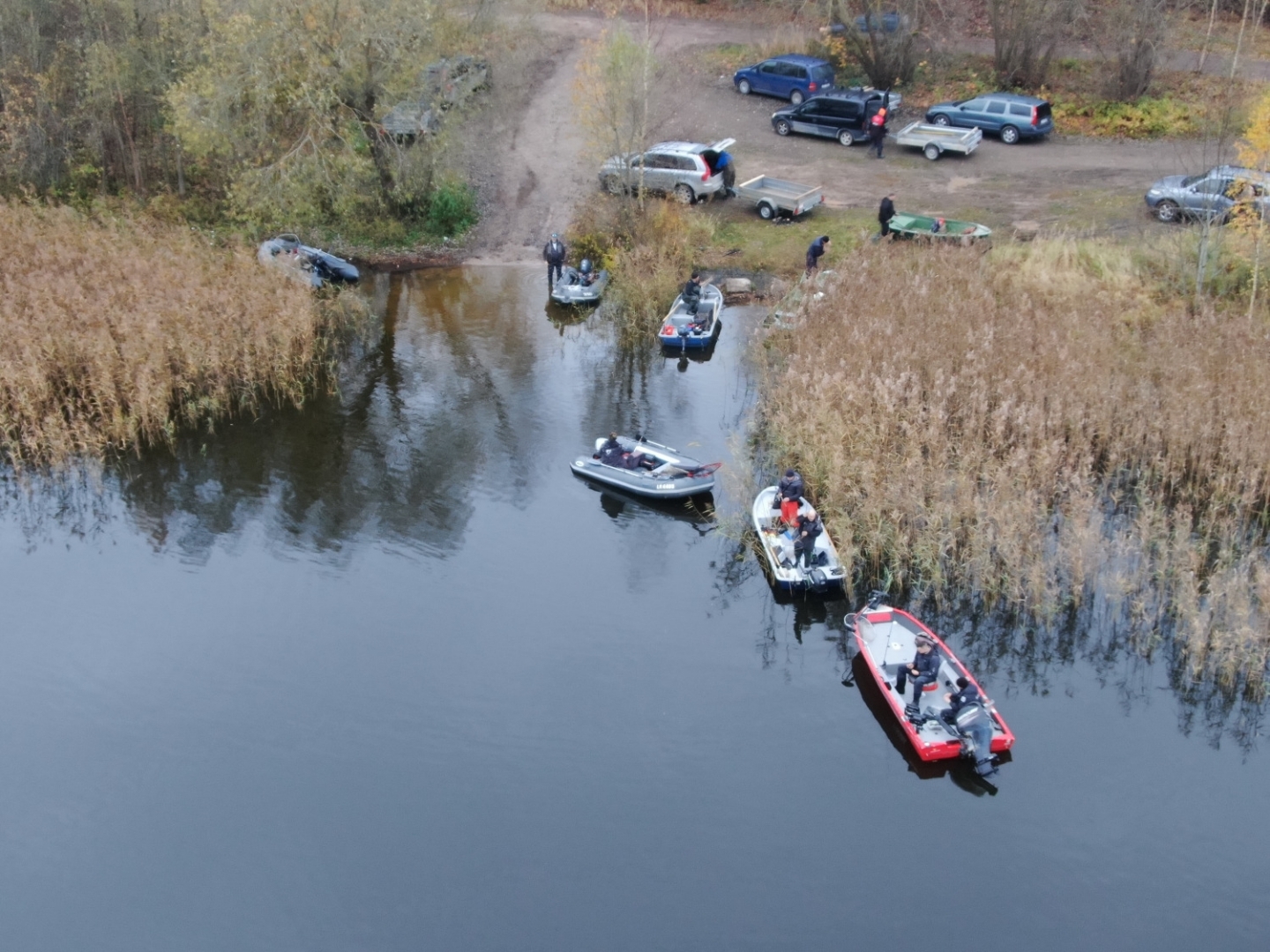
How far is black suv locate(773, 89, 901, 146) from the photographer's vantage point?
3288 centimetres

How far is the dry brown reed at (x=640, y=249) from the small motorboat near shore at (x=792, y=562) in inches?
345

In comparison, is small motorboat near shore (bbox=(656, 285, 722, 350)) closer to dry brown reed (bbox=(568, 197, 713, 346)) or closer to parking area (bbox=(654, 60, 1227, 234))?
dry brown reed (bbox=(568, 197, 713, 346))

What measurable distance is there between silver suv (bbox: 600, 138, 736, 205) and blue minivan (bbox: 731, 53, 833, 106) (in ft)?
24.0

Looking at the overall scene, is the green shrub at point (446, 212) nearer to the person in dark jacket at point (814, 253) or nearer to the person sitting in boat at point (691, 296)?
the person sitting in boat at point (691, 296)

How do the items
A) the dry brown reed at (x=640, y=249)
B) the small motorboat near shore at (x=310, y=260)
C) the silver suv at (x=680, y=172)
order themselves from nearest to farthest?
the dry brown reed at (x=640, y=249) → the small motorboat near shore at (x=310, y=260) → the silver suv at (x=680, y=172)

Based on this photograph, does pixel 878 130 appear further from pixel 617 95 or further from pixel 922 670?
pixel 922 670

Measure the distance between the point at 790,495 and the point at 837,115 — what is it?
19.3 meters

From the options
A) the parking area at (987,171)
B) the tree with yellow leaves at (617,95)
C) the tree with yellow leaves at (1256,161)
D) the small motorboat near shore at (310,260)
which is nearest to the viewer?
the tree with yellow leaves at (1256,161)

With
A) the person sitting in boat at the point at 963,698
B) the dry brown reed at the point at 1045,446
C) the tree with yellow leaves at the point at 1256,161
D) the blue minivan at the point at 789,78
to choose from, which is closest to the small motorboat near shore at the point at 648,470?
the dry brown reed at the point at 1045,446

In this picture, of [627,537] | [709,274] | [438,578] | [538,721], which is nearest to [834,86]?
[709,274]

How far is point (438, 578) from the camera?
17.5 m

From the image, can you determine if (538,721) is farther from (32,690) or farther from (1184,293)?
(1184,293)

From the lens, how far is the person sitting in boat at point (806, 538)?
55.8ft

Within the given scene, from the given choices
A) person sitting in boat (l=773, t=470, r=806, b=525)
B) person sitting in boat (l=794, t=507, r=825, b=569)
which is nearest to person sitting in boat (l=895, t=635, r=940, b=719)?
person sitting in boat (l=794, t=507, r=825, b=569)
